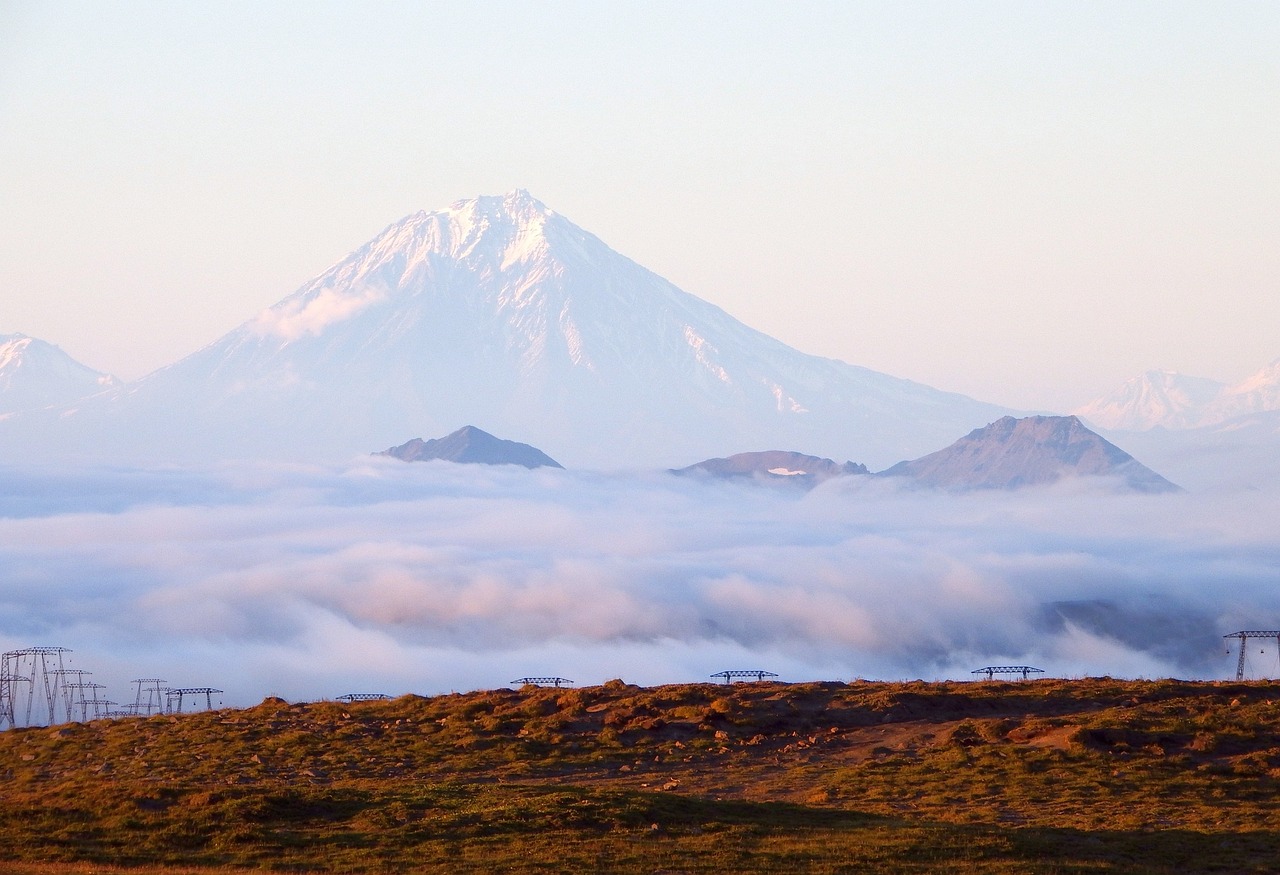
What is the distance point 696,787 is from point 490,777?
7422 mm

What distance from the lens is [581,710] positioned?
67625mm

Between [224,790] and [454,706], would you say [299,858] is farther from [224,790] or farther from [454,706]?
[454,706]

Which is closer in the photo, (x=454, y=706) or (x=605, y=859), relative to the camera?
(x=605, y=859)

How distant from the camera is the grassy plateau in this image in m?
42.6

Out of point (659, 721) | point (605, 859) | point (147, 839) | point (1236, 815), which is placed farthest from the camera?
point (659, 721)

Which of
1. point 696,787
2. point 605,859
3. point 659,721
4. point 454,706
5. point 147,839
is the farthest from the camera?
point 454,706

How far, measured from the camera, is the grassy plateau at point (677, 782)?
1676 inches

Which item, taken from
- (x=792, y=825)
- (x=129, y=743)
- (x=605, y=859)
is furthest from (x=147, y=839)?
(x=129, y=743)

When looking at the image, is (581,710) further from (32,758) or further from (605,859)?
(605,859)

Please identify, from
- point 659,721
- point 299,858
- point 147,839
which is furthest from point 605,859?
point 659,721

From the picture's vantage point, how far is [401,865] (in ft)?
137

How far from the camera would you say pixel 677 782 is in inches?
2196

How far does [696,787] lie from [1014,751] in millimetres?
10408

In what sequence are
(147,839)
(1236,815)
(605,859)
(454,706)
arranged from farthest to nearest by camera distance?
(454,706)
(1236,815)
(147,839)
(605,859)
